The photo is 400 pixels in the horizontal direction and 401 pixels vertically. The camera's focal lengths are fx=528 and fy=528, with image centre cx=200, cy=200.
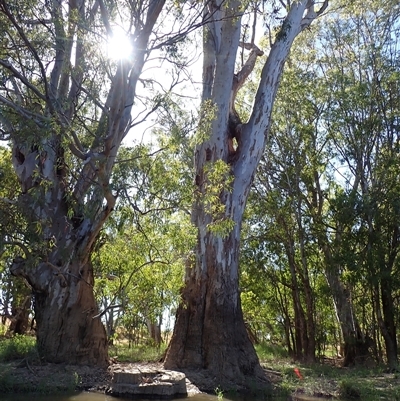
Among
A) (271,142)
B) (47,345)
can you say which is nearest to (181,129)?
(47,345)

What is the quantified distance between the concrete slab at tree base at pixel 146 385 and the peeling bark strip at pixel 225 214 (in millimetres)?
1650

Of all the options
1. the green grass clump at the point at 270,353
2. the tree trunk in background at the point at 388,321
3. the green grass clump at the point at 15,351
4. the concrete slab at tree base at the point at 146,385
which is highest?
the tree trunk in background at the point at 388,321

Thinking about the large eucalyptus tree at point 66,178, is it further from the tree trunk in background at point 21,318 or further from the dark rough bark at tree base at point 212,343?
the tree trunk in background at point 21,318

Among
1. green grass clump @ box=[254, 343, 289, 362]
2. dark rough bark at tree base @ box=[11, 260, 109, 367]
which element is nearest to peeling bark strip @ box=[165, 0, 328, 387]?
dark rough bark at tree base @ box=[11, 260, 109, 367]

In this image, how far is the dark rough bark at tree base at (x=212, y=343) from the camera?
10141mm

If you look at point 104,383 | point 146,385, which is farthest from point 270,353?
point 146,385

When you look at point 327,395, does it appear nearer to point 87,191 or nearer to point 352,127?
point 87,191

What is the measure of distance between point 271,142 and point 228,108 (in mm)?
4296

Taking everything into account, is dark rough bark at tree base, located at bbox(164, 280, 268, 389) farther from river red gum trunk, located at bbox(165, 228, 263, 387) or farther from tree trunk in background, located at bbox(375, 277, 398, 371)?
tree trunk in background, located at bbox(375, 277, 398, 371)

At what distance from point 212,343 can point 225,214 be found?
262cm

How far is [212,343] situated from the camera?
10.4m

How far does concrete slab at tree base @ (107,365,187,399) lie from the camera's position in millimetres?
7918

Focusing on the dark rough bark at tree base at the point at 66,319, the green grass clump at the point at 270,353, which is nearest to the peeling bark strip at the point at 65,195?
the dark rough bark at tree base at the point at 66,319

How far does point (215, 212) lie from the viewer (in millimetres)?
10844
